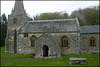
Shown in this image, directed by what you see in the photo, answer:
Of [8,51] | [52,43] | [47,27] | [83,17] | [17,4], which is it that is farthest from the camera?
[83,17]

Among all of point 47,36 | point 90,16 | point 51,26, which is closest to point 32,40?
point 51,26

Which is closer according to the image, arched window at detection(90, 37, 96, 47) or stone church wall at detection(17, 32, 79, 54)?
stone church wall at detection(17, 32, 79, 54)

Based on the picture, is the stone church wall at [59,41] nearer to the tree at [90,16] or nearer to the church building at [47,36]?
the church building at [47,36]

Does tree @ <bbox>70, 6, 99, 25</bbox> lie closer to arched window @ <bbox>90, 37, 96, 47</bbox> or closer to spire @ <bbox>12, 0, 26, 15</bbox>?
arched window @ <bbox>90, 37, 96, 47</bbox>

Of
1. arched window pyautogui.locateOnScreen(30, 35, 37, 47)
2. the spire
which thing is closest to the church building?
arched window pyautogui.locateOnScreen(30, 35, 37, 47)

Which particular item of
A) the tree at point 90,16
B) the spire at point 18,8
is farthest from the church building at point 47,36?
the tree at point 90,16

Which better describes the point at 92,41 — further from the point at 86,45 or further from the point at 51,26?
the point at 51,26

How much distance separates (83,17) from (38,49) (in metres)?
31.9

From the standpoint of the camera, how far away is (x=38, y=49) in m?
21.4

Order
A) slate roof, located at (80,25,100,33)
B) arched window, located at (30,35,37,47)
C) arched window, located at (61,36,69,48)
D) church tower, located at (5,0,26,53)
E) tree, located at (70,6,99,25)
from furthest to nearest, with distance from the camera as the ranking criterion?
tree, located at (70,6,99,25) < church tower, located at (5,0,26,53) < arched window, located at (30,35,37,47) < slate roof, located at (80,25,100,33) < arched window, located at (61,36,69,48)

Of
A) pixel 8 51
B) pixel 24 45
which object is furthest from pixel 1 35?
pixel 24 45

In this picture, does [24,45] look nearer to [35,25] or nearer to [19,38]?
[19,38]

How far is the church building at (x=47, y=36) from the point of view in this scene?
23984 millimetres

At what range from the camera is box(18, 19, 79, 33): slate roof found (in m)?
24.8
